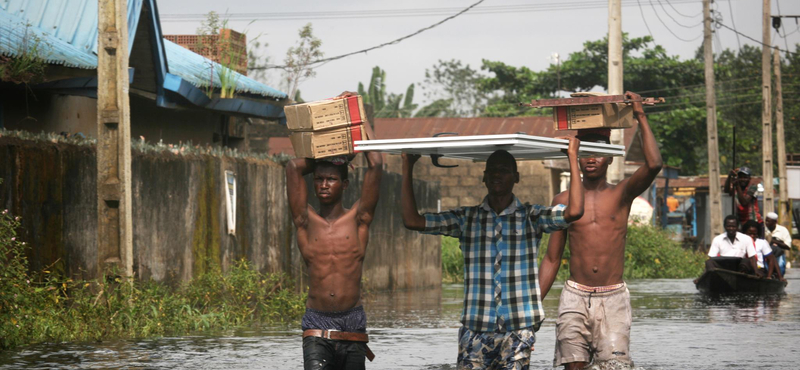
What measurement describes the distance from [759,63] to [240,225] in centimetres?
5822

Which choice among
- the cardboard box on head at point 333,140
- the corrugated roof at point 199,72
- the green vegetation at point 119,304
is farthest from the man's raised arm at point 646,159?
the corrugated roof at point 199,72

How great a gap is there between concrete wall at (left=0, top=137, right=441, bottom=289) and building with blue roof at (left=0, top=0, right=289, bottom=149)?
57.0 inches

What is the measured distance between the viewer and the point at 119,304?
1191cm

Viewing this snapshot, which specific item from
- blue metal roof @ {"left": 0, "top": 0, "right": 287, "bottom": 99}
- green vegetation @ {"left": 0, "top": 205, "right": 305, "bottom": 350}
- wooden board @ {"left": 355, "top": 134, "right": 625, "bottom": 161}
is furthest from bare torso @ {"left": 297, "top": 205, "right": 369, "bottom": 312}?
blue metal roof @ {"left": 0, "top": 0, "right": 287, "bottom": 99}

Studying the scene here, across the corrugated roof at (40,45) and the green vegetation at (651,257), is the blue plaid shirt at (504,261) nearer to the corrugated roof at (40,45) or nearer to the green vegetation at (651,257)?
the corrugated roof at (40,45)

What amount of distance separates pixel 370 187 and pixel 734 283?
1435 centimetres

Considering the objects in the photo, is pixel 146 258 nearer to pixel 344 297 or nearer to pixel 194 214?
pixel 194 214

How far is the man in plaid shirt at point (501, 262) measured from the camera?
6359 millimetres

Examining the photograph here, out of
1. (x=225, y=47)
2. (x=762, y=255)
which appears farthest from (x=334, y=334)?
(x=762, y=255)

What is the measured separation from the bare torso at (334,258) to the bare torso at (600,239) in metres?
1.80

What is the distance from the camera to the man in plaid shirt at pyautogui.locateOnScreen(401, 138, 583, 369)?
6.36 meters

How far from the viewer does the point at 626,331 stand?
311 inches

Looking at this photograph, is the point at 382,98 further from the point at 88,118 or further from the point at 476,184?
the point at 88,118

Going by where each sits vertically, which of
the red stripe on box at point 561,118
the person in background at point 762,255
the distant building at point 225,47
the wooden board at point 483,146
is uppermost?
the distant building at point 225,47
